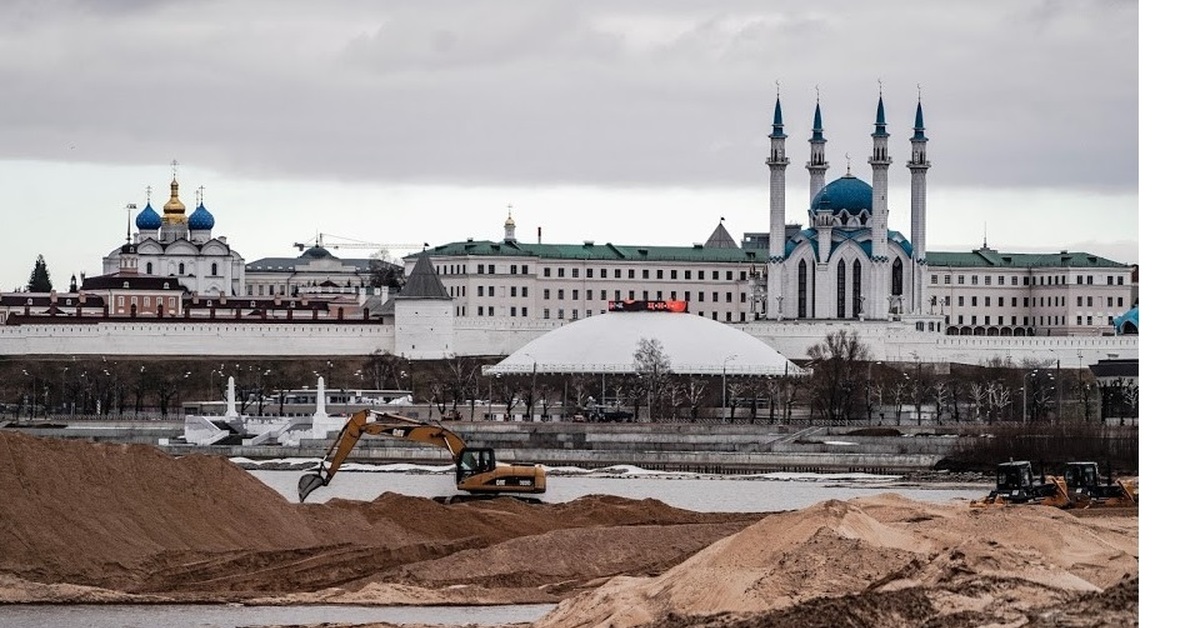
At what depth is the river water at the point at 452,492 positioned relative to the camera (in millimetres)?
23891

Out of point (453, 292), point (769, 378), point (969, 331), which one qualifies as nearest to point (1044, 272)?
point (969, 331)

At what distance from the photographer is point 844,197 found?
390 feet

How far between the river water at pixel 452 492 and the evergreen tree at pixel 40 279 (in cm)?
9519

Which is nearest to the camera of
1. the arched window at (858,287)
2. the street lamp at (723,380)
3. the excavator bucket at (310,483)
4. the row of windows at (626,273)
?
the excavator bucket at (310,483)

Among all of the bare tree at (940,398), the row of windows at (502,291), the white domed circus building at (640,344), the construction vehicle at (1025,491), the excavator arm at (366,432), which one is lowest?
the construction vehicle at (1025,491)

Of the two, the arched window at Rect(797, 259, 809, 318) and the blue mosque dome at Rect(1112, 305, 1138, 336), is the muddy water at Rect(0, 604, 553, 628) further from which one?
the arched window at Rect(797, 259, 809, 318)

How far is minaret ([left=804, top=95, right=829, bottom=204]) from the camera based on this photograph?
12044 centimetres

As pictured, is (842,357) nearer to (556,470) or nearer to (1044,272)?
(1044,272)

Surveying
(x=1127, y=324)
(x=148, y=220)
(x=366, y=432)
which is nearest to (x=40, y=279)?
(x=148, y=220)

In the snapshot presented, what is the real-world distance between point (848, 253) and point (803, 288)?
267cm

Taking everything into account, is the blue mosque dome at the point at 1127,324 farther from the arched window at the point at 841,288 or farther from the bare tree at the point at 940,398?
the bare tree at the point at 940,398

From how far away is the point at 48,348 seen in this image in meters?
106

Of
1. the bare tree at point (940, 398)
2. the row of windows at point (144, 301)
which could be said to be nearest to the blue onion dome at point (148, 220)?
the row of windows at point (144, 301)

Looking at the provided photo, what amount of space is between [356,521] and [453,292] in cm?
9488
